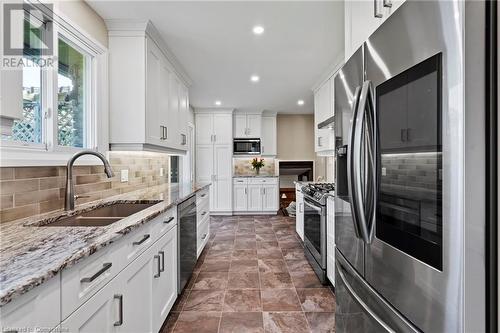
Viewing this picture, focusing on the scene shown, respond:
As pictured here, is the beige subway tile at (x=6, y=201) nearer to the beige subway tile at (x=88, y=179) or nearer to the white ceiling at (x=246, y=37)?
the beige subway tile at (x=88, y=179)

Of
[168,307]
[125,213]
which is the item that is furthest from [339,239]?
[125,213]

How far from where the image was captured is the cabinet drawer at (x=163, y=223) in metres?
1.65

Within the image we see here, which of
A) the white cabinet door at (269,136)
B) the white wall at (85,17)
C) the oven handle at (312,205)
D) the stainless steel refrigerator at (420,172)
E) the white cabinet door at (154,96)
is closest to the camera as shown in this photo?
the stainless steel refrigerator at (420,172)

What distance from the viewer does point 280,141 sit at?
7.04 meters

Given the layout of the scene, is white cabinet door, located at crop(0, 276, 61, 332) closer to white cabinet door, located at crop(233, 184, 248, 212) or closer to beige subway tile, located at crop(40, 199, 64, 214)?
beige subway tile, located at crop(40, 199, 64, 214)

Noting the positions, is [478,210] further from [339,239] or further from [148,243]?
[148,243]

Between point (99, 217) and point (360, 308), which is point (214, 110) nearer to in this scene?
point (99, 217)

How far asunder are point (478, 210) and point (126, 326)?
1467 mm

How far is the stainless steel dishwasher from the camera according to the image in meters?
2.21

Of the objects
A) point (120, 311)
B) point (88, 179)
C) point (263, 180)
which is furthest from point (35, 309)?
point (263, 180)

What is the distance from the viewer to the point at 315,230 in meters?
2.86

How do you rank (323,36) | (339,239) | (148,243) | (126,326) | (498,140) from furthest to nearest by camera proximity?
(323,36) → (148,243) → (339,239) → (126,326) → (498,140)

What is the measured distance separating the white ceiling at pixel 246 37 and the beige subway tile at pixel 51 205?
5.32 ft

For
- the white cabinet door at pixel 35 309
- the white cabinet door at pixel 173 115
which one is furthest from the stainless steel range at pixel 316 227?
the white cabinet door at pixel 35 309
